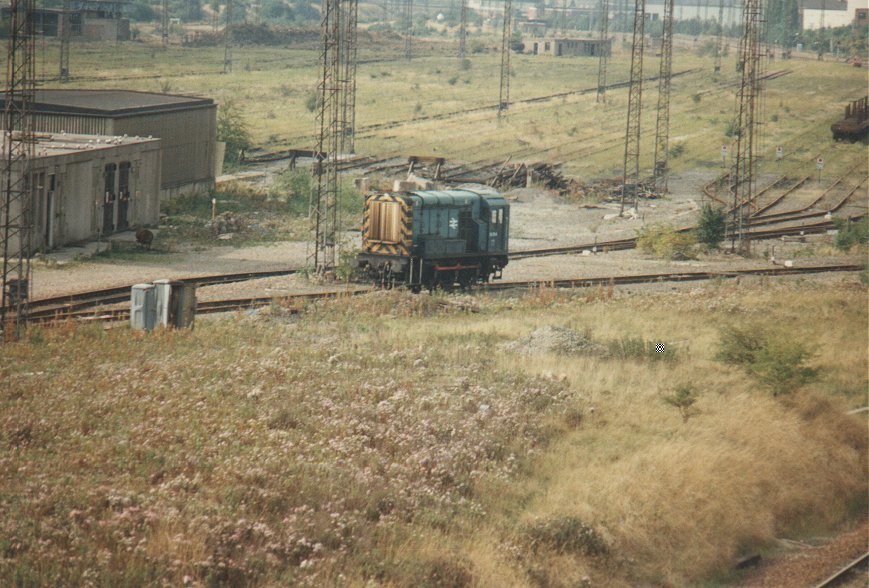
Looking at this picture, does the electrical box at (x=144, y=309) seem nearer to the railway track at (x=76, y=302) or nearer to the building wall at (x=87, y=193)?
the railway track at (x=76, y=302)

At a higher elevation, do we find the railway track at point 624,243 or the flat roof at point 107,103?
the flat roof at point 107,103

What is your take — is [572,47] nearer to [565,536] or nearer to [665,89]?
[665,89]

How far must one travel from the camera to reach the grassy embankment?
13.1 meters

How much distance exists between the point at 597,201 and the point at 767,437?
1373 inches

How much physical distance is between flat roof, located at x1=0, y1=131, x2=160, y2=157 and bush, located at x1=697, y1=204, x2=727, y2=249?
19.5 m

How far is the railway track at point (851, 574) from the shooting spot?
15.9 m

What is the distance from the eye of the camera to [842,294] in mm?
32469

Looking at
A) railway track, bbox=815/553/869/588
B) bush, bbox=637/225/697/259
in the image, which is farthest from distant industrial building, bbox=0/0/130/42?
railway track, bbox=815/553/869/588

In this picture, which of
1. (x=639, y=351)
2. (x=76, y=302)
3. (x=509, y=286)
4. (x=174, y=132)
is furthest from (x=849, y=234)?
(x=76, y=302)

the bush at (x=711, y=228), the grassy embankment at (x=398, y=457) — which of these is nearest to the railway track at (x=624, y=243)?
the bush at (x=711, y=228)

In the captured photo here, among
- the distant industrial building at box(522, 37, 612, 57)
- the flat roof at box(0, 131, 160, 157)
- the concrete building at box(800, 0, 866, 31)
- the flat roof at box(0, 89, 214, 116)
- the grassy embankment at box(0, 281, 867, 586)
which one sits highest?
the concrete building at box(800, 0, 866, 31)

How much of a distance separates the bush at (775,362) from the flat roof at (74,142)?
20.8 m

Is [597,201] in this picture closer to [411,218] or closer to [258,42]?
[411,218]

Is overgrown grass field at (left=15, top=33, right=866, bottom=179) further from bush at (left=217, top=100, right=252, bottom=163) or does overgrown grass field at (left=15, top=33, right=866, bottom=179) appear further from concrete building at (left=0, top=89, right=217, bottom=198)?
concrete building at (left=0, top=89, right=217, bottom=198)
